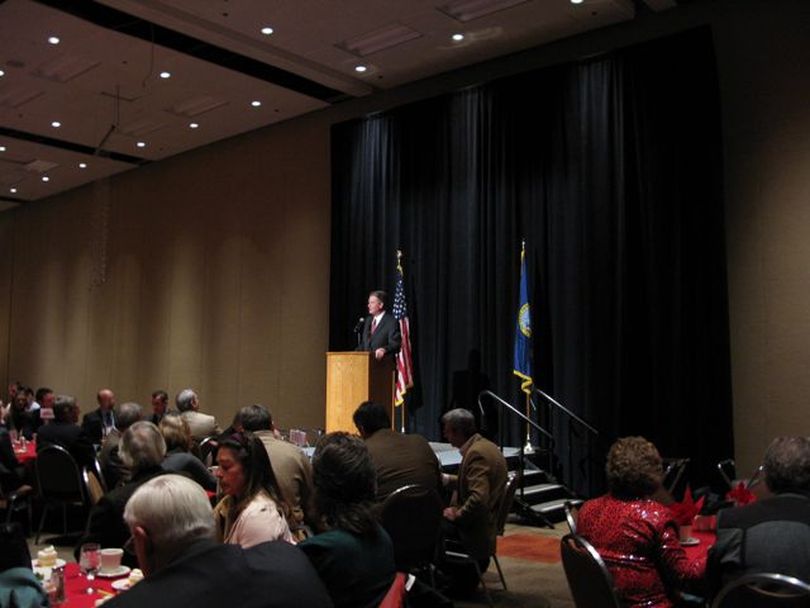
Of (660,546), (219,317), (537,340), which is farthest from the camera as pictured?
(219,317)

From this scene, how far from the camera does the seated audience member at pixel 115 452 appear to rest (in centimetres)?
602

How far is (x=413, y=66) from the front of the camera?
1026 cm

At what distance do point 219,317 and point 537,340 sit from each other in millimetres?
6057

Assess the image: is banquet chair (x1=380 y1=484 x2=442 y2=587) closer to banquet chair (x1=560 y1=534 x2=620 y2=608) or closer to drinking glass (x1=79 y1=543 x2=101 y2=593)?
banquet chair (x1=560 y1=534 x2=620 y2=608)

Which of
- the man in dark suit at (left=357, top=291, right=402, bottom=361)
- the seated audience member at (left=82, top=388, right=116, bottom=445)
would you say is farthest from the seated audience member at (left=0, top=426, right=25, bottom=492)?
the man in dark suit at (left=357, top=291, right=402, bottom=361)

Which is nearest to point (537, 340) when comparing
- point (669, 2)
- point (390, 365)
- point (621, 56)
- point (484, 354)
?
point (484, 354)

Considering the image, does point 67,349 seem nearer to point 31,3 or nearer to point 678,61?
point 31,3

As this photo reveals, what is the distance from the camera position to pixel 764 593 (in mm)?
2404

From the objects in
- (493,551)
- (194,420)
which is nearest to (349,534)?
(493,551)

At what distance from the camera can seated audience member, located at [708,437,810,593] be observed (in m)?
2.43

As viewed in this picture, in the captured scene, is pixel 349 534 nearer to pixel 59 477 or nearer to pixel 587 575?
→ pixel 587 575

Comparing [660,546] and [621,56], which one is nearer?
[660,546]

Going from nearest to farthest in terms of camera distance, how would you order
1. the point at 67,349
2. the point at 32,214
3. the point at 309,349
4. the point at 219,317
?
1. the point at 309,349
2. the point at 219,317
3. the point at 67,349
4. the point at 32,214

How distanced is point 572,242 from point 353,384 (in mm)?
2886
